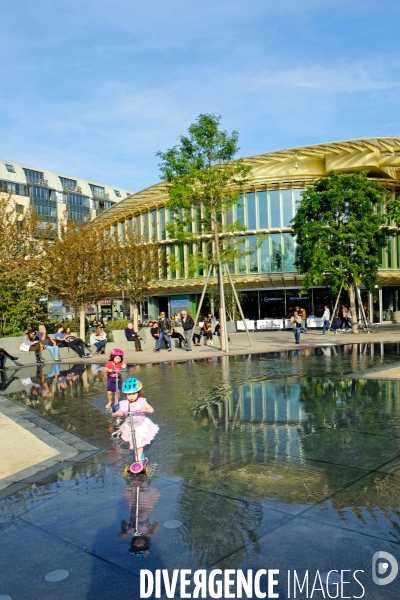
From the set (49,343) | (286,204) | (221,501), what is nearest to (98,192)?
(286,204)

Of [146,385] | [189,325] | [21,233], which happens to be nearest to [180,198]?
[189,325]

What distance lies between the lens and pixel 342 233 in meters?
28.1

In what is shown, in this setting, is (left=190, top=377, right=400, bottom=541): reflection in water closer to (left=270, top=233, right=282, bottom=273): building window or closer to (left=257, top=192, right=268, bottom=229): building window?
(left=270, top=233, right=282, bottom=273): building window

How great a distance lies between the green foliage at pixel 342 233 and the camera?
1104 inches

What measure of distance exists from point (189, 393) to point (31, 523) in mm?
6509

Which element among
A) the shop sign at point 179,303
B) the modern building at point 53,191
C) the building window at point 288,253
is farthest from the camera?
the modern building at point 53,191

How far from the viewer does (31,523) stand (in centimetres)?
441

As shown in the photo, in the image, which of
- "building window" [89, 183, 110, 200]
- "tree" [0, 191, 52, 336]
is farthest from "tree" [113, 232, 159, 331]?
"building window" [89, 183, 110, 200]

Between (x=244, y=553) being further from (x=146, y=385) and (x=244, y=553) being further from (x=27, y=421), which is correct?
(x=146, y=385)

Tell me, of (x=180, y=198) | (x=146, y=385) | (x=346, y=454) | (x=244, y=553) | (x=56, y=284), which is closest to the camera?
(x=244, y=553)

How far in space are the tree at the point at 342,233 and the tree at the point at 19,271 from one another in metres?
14.0

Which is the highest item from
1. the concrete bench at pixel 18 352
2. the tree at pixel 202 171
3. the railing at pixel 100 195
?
the railing at pixel 100 195

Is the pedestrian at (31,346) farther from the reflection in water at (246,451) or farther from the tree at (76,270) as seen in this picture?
the reflection in water at (246,451)

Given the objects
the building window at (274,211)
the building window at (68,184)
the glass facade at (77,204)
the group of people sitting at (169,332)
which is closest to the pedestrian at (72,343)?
the group of people sitting at (169,332)
